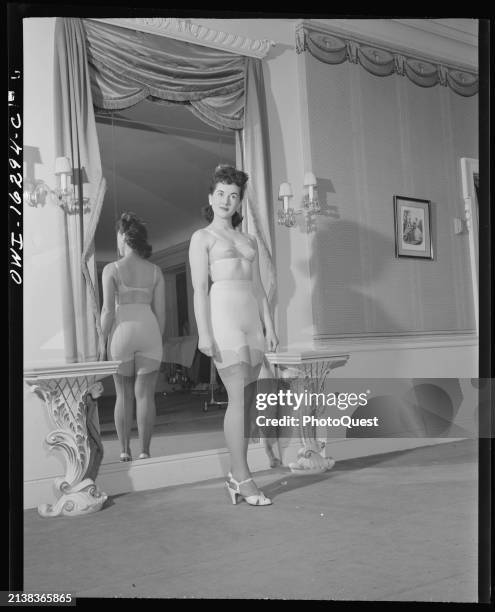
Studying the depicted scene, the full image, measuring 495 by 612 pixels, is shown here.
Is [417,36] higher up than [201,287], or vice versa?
[417,36]

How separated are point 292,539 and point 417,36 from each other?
77.6 inches

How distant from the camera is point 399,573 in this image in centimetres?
197

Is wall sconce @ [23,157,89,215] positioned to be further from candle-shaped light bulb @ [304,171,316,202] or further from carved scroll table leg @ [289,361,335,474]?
carved scroll table leg @ [289,361,335,474]

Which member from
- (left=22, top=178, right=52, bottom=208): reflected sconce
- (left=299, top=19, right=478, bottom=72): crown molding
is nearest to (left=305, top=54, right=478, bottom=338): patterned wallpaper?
(left=299, top=19, right=478, bottom=72): crown molding

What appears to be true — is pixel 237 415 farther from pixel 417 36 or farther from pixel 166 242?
pixel 417 36

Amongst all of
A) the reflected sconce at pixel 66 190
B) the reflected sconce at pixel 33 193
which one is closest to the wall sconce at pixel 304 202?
the reflected sconce at pixel 66 190

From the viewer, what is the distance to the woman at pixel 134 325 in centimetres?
208

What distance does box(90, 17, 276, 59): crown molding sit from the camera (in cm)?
212

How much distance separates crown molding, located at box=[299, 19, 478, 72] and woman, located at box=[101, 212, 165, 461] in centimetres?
109

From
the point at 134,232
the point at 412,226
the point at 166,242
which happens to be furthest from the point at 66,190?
the point at 412,226

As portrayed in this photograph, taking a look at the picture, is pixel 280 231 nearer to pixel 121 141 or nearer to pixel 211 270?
pixel 211 270

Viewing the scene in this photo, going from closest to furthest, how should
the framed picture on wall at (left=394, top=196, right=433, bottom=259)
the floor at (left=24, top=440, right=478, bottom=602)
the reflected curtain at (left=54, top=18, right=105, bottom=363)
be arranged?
1. the floor at (left=24, top=440, right=478, bottom=602)
2. the reflected curtain at (left=54, top=18, right=105, bottom=363)
3. the framed picture on wall at (left=394, top=196, right=433, bottom=259)

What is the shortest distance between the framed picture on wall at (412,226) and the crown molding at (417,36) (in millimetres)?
553

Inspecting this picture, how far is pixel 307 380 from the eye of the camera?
2156 mm
